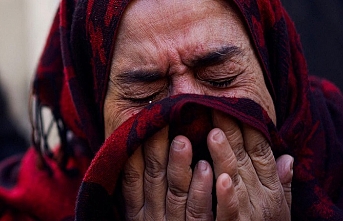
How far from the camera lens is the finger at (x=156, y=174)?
2064mm

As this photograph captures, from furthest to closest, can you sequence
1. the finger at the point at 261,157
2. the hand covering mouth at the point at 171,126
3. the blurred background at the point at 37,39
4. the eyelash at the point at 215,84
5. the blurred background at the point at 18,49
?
the blurred background at the point at 18,49 → the blurred background at the point at 37,39 → the eyelash at the point at 215,84 → the finger at the point at 261,157 → the hand covering mouth at the point at 171,126

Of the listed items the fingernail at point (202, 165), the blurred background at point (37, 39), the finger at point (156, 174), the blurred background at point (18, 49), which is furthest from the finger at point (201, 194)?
the blurred background at point (18, 49)

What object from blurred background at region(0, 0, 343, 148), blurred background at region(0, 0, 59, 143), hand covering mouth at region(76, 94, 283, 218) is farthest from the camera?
blurred background at region(0, 0, 59, 143)

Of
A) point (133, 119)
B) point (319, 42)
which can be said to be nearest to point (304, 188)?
point (133, 119)

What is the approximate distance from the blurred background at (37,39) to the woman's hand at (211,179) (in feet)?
5.85

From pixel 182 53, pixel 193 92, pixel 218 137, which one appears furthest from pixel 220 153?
pixel 182 53

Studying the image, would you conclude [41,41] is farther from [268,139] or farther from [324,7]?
[268,139]

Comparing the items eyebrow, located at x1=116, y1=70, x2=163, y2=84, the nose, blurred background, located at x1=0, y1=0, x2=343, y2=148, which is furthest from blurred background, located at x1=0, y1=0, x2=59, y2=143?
the nose

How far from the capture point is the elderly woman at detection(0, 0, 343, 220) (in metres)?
2.05

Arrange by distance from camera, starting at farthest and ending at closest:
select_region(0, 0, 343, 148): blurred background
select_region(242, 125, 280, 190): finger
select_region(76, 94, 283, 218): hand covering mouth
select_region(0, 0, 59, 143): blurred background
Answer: select_region(0, 0, 59, 143): blurred background → select_region(0, 0, 343, 148): blurred background → select_region(242, 125, 280, 190): finger → select_region(76, 94, 283, 218): hand covering mouth

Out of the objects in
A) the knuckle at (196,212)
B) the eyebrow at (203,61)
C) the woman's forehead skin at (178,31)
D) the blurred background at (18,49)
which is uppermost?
the woman's forehead skin at (178,31)

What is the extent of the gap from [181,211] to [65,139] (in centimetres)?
97

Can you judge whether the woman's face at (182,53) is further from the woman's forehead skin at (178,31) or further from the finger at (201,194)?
the finger at (201,194)

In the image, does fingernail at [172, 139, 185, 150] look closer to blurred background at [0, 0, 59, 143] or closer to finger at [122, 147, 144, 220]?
finger at [122, 147, 144, 220]
